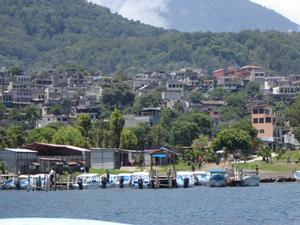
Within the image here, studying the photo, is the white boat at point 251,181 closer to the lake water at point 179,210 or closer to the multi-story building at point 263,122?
the lake water at point 179,210

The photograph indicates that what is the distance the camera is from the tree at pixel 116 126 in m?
132

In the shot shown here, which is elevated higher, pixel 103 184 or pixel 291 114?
pixel 291 114

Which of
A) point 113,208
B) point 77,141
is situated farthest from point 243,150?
point 113,208

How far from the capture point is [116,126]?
5236 inches

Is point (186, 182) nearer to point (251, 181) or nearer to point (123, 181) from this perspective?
point (251, 181)

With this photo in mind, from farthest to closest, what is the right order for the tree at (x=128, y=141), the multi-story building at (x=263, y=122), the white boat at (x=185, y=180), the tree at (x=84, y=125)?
the multi-story building at (x=263, y=122) → the tree at (x=84, y=125) → the tree at (x=128, y=141) → the white boat at (x=185, y=180)

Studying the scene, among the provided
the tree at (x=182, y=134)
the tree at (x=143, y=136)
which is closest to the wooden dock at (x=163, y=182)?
the tree at (x=143, y=136)

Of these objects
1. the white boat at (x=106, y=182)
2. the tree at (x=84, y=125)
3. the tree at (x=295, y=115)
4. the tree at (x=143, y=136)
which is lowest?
the white boat at (x=106, y=182)

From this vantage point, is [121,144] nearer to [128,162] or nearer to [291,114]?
[128,162]

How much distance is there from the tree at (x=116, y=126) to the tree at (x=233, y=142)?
13.7 metres

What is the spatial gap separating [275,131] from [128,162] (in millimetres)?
60537

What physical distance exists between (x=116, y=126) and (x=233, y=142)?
16.8 m

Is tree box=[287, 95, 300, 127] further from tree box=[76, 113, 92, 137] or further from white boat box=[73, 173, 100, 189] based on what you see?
white boat box=[73, 173, 100, 189]

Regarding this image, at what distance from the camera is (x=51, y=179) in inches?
3777
